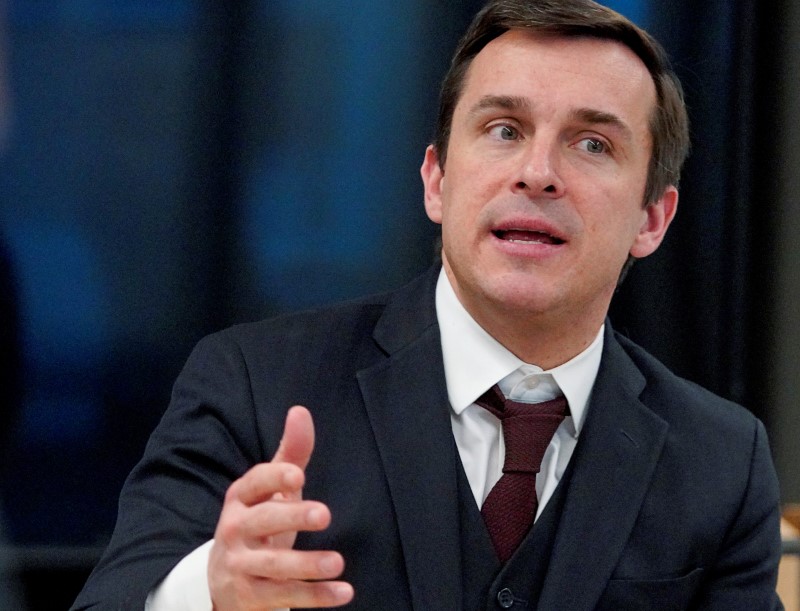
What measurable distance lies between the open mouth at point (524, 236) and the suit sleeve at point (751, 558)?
1.47 feet

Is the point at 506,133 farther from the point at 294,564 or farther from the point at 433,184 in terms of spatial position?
the point at 294,564

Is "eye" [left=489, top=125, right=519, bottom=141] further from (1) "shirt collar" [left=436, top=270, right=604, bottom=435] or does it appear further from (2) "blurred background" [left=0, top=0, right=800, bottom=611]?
(2) "blurred background" [left=0, top=0, right=800, bottom=611]

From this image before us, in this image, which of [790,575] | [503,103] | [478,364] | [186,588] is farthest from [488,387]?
[790,575]

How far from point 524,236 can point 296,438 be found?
0.50m

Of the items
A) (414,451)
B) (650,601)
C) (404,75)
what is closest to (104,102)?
(404,75)

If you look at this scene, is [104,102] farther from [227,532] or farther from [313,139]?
[227,532]

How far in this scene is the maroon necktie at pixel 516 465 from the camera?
1356 millimetres

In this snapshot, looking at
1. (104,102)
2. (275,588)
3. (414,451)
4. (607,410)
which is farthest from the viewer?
(104,102)

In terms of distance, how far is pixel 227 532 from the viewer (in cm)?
99

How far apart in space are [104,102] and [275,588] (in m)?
1.13

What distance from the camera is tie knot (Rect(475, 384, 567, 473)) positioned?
1.39 m

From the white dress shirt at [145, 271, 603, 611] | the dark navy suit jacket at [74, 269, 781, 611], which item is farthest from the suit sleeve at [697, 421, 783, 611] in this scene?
the white dress shirt at [145, 271, 603, 611]

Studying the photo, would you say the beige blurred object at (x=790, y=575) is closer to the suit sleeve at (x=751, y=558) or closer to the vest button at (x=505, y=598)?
the suit sleeve at (x=751, y=558)

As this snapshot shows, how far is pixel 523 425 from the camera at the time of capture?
4.64ft
